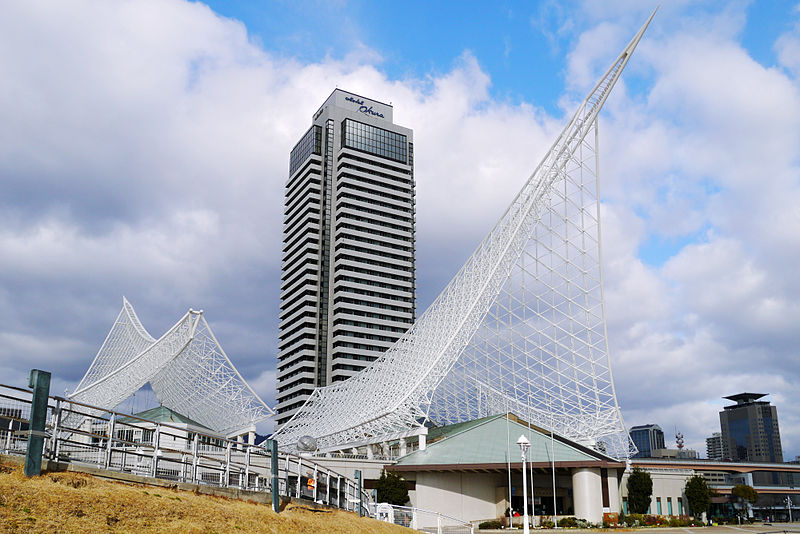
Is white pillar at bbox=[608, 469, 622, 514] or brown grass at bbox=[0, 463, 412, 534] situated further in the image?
white pillar at bbox=[608, 469, 622, 514]

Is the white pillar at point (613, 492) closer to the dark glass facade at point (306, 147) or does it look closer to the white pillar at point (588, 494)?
the white pillar at point (588, 494)

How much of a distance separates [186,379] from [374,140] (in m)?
91.9


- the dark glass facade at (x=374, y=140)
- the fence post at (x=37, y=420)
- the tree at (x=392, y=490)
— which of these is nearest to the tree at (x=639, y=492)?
the tree at (x=392, y=490)

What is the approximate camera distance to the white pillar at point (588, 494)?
A: 187ft

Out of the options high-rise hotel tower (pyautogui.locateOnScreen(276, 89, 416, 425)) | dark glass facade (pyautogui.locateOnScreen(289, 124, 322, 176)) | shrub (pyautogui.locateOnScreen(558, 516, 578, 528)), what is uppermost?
dark glass facade (pyautogui.locateOnScreen(289, 124, 322, 176))

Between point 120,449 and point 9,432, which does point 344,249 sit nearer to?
point 120,449

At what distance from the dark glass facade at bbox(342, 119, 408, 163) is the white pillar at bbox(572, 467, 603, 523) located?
401ft

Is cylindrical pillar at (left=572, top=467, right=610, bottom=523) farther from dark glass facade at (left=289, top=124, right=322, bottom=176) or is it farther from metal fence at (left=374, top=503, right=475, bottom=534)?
dark glass facade at (left=289, top=124, right=322, bottom=176)

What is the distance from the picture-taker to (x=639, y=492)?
61000 mm

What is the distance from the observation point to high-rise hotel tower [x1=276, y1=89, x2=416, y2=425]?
15575 cm

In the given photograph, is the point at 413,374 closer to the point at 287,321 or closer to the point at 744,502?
the point at 744,502

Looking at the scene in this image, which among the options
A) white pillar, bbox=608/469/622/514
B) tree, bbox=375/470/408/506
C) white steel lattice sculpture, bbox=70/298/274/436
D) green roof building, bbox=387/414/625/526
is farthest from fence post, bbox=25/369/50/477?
white steel lattice sculpture, bbox=70/298/274/436

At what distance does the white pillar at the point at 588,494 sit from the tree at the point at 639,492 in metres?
4.50

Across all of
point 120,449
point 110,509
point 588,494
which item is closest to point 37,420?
point 110,509
